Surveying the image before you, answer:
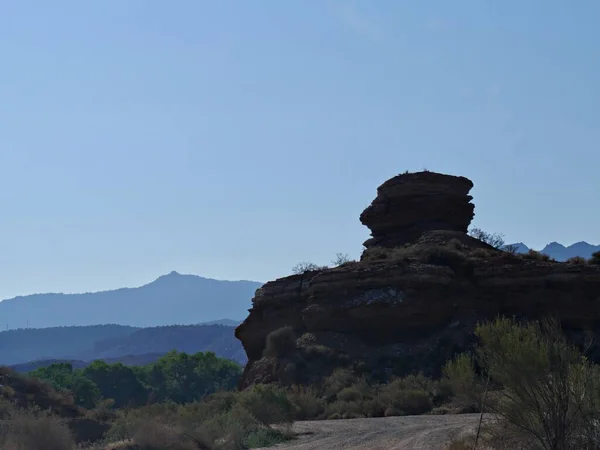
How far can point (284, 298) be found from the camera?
53.8 metres

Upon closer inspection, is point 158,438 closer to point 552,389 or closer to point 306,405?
point 552,389

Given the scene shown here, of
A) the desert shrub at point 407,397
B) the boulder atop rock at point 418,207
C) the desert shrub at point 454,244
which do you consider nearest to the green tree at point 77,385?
Result: the boulder atop rock at point 418,207

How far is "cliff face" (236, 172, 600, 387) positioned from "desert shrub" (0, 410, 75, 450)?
75.5ft

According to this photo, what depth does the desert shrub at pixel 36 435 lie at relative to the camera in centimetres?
2403

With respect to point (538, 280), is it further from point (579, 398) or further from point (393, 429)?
point (579, 398)

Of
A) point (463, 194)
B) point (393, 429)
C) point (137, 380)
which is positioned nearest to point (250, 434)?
point (393, 429)

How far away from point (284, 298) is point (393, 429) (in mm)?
23218

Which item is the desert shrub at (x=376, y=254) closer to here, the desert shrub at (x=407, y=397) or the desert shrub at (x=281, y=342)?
the desert shrub at (x=281, y=342)

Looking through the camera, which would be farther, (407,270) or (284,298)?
(284,298)

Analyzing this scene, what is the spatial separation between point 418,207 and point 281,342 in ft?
45.8

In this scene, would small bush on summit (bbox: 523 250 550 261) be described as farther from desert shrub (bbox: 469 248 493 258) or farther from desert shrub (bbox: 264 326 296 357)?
desert shrub (bbox: 264 326 296 357)

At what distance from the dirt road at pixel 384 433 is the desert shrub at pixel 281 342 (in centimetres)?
1178

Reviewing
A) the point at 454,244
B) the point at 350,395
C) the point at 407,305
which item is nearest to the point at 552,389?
the point at 350,395

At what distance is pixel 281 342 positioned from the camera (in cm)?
4953
